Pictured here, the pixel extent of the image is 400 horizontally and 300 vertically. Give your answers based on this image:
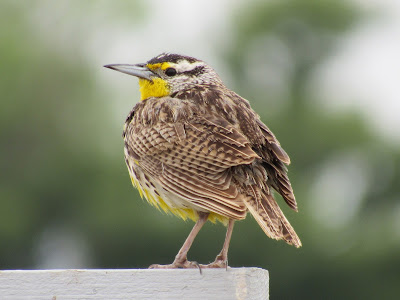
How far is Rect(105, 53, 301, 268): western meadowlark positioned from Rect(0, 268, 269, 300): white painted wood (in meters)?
0.52

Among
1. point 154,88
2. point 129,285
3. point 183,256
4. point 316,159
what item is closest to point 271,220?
point 183,256

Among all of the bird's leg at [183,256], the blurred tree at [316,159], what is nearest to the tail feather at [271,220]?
the bird's leg at [183,256]

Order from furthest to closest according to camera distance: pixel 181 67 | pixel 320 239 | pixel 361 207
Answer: pixel 361 207
pixel 320 239
pixel 181 67

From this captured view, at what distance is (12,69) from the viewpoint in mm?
28344

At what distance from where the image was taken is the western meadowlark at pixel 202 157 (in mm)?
4340

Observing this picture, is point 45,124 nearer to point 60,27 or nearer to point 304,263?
point 60,27

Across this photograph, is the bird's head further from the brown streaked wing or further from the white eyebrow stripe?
the brown streaked wing

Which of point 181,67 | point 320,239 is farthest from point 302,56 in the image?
point 181,67

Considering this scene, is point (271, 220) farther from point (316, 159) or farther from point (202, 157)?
point (316, 159)

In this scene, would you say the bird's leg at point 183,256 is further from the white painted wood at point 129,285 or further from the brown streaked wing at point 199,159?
the white painted wood at point 129,285

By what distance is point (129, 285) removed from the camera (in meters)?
3.56

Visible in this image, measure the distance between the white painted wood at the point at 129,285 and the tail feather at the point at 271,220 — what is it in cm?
60

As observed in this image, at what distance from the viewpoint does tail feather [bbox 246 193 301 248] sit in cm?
421

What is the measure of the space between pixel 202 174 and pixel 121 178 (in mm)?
19605
